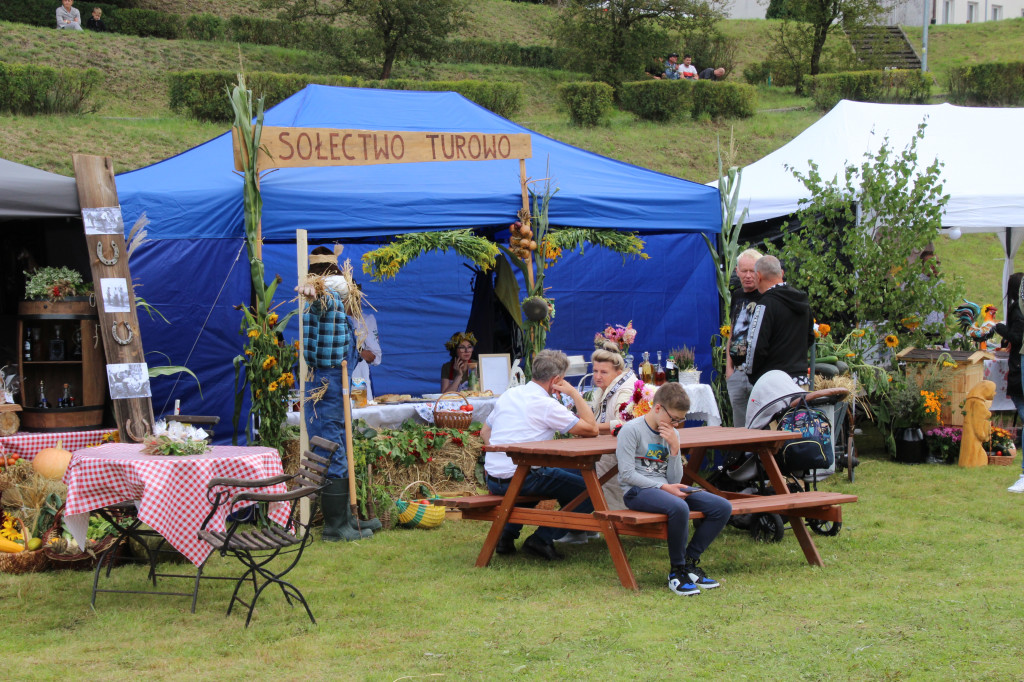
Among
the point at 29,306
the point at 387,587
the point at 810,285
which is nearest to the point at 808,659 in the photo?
the point at 387,587

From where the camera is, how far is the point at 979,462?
26.6 ft

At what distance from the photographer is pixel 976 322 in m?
9.76

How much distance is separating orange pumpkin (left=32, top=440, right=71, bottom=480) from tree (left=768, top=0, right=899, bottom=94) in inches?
1086

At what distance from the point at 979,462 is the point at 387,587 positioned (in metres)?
5.35

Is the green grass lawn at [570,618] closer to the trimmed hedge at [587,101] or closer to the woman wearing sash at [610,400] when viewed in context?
the woman wearing sash at [610,400]

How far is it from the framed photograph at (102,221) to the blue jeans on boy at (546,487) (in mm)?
2736

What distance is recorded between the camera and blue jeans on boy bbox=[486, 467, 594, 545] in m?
5.47

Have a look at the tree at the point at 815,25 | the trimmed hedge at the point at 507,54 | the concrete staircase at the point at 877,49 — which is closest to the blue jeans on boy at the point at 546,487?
the trimmed hedge at the point at 507,54

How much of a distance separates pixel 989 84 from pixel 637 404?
24.2 m

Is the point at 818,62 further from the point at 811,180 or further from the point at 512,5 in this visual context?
the point at 811,180

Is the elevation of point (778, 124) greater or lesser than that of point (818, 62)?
lesser

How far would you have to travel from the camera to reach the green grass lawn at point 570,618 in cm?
374

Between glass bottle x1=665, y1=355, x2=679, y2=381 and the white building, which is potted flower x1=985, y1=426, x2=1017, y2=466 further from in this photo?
the white building

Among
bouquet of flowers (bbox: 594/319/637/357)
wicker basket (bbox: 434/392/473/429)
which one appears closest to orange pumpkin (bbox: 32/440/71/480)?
wicker basket (bbox: 434/392/473/429)
